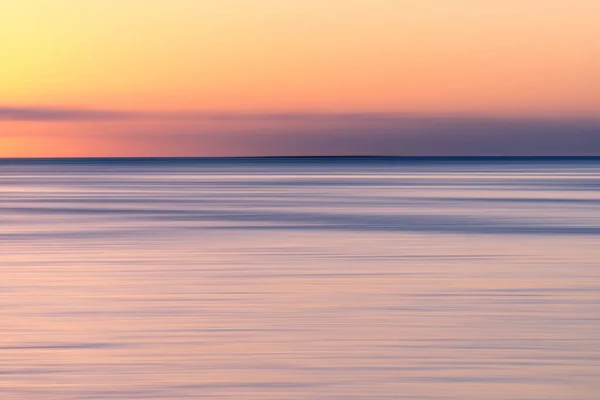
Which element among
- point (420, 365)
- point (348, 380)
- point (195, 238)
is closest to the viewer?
point (348, 380)

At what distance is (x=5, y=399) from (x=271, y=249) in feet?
23.2

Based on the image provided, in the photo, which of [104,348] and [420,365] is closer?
[420,365]

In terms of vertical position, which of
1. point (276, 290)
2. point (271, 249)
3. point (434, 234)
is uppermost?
point (434, 234)

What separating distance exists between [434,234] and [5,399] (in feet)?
32.6

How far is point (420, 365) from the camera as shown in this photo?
16.8 ft

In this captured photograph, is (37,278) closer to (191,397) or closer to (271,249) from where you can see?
(271,249)

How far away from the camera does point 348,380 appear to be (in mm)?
4805

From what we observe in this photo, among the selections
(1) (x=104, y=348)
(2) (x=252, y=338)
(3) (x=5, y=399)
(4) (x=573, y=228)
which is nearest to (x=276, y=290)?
(2) (x=252, y=338)

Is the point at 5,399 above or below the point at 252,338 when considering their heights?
below

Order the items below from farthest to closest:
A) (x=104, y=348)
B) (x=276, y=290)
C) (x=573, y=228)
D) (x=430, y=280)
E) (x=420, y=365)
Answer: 1. (x=573, y=228)
2. (x=430, y=280)
3. (x=276, y=290)
4. (x=104, y=348)
5. (x=420, y=365)

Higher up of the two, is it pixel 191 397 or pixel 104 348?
pixel 104 348

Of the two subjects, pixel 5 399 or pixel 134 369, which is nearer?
pixel 5 399

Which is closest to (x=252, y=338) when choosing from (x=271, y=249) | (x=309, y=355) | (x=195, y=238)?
(x=309, y=355)

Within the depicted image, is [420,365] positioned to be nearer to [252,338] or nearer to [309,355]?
[309,355]
